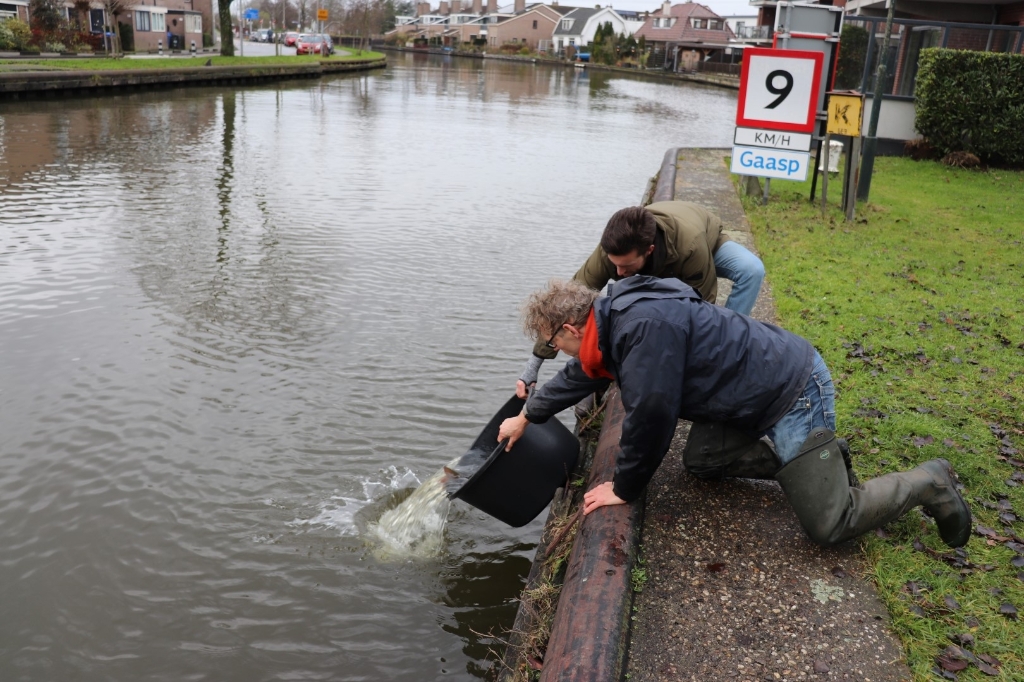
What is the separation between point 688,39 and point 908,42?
70.9 metres

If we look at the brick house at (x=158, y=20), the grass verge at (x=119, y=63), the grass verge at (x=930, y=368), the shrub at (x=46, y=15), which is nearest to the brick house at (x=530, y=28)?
the brick house at (x=158, y=20)

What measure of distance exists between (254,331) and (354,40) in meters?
110

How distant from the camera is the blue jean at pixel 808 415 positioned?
12.2 feet

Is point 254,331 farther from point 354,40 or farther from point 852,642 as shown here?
point 354,40

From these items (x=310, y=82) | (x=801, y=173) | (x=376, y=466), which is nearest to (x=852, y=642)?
(x=376, y=466)

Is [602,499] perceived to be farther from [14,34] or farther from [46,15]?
[46,15]

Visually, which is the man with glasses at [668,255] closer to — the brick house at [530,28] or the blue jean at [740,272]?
the blue jean at [740,272]

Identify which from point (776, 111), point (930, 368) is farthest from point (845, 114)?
point (930, 368)

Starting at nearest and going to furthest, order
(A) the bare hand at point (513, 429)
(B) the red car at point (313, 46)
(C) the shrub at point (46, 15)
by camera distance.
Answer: (A) the bare hand at point (513, 429)
(C) the shrub at point (46, 15)
(B) the red car at point (313, 46)

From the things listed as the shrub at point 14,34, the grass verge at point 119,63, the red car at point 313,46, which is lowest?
the grass verge at point 119,63

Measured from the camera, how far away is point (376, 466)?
5852 mm

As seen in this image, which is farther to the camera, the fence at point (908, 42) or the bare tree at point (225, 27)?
the bare tree at point (225, 27)

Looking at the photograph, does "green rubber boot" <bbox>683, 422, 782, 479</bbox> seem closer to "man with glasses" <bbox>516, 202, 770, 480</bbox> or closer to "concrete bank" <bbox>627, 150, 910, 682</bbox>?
"man with glasses" <bbox>516, 202, 770, 480</bbox>

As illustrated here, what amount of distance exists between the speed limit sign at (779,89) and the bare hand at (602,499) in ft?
24.4
